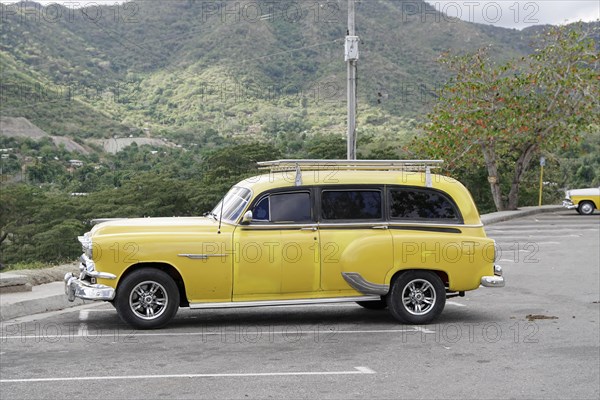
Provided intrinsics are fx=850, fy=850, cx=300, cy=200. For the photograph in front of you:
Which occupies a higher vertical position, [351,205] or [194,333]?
[351,205]

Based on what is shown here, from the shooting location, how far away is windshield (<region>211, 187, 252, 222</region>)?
35.3 feet

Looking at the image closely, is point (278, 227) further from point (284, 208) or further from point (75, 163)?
point (75, 163)

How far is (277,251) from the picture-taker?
1055cm

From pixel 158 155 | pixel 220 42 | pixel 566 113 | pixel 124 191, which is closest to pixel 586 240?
pixel 566 113

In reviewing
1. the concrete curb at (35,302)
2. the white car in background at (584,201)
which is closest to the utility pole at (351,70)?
the white car in background at (584,201)

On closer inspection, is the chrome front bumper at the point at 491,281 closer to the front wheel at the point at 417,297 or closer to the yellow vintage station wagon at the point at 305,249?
the yellow vintage station wagon at the point at 305,249

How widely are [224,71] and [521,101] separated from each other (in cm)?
7451

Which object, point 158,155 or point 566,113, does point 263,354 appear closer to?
point 566,113

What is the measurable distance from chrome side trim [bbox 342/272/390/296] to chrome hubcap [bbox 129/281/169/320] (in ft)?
7.47

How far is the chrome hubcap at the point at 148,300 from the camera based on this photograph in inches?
404

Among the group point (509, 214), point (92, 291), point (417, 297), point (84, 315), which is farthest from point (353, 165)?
point (509, 214)

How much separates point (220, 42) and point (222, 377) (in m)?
113

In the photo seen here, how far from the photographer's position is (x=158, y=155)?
256 ft

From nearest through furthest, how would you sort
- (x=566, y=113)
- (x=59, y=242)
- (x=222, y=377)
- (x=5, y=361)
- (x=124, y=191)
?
(x=222, y=377) → (x=5, y=361) → (x=566, y=113) → (x=59, y=242) → (x=124, y=191)
